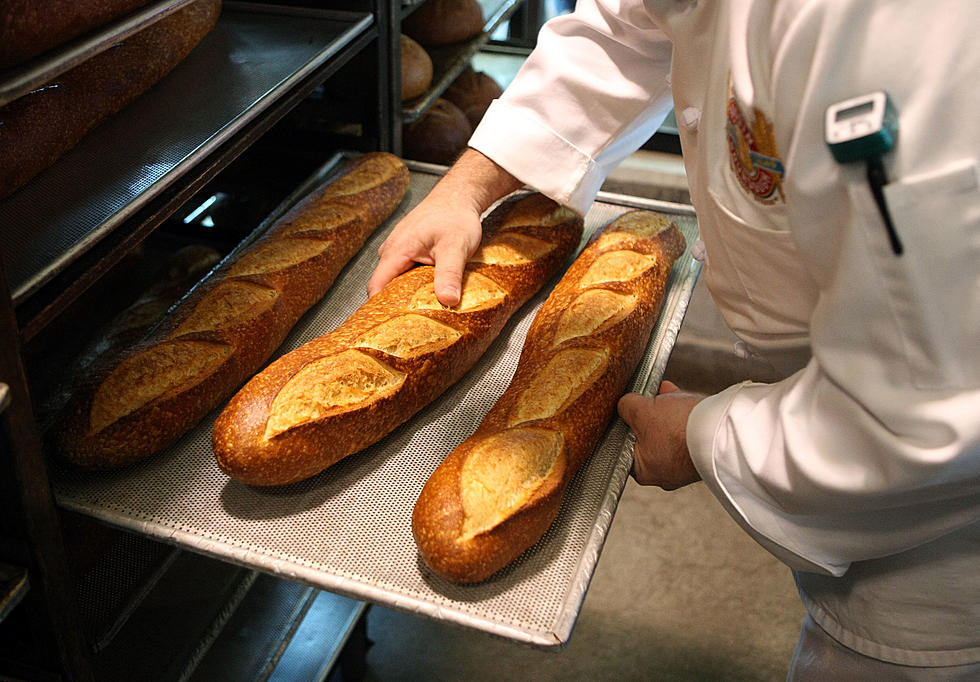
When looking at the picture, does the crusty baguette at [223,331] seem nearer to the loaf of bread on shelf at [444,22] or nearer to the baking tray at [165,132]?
the baking tray at [165,132]

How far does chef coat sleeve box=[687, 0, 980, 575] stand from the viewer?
66cm

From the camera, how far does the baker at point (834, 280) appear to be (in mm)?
675

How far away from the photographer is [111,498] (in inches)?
40.9

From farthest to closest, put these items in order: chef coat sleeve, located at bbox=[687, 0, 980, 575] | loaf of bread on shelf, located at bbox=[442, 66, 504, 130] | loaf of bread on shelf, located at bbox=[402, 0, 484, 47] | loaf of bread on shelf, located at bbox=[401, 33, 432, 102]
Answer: loaf of bread on shelf, located at bbox=[442, 66, 504, 130]
loaf of bread on shelf, located at bbox=[402, 0, 484, 47]
loaf of bread on shelf, located at bbox=[401, 33, 432, 102]
chef coat sleeve, located at bbox=[687, 0, 980, 575]

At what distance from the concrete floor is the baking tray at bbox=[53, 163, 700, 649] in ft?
2.57

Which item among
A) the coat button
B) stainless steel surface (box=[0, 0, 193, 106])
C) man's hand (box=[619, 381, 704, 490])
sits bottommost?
man's hand (box=[619, 381, 704, 490])

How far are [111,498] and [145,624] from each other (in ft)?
1.24

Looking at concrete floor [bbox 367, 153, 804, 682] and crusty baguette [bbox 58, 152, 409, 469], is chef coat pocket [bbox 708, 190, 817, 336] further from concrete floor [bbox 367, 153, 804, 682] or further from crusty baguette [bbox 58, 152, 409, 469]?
concrete floor [bbox 367, 153, 804, 682]

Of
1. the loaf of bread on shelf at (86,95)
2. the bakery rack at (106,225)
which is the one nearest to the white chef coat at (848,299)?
the bakery rack at (106,225)

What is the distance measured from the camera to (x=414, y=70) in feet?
6.26

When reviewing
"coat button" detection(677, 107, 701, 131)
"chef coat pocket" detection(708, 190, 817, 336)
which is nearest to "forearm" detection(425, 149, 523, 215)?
"coat button" detection(677, 107, 701, 131)

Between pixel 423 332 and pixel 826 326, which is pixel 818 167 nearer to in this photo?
pixel 826 326

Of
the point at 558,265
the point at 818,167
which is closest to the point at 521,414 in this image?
the point at 558,265

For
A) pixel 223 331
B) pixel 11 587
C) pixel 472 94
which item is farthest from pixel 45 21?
pixel 472 94
